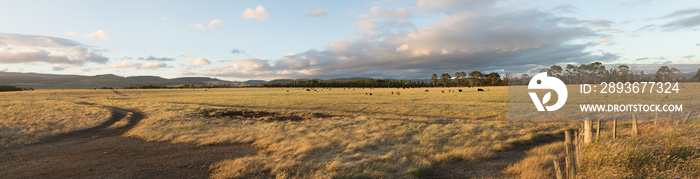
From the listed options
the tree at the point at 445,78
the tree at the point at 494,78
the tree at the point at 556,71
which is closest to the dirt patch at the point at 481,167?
the tree at the point at 556,71

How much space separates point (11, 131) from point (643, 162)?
28.7 meters

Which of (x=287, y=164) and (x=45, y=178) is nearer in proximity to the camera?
(x=45, y=178)

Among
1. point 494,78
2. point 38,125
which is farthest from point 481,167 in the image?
point 494,78

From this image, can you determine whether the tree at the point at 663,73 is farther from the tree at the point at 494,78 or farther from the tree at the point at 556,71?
the tree at the point at 494,78

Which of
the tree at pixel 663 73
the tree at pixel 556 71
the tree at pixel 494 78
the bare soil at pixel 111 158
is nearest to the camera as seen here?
the bare soil at pixel 111 158

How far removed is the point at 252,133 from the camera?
16109 mm

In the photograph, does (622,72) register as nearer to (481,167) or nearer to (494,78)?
(481,167)

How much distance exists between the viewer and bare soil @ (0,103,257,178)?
9398 millimetres

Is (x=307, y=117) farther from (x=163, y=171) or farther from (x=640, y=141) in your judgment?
(x=640, y=141)

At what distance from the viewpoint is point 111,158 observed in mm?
11359

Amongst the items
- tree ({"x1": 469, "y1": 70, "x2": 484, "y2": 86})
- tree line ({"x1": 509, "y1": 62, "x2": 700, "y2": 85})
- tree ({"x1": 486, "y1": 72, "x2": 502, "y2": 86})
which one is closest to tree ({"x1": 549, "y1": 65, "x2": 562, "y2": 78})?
tree line ({"x1": 509, "y1": 62, "x2": 700, "y2": 85})

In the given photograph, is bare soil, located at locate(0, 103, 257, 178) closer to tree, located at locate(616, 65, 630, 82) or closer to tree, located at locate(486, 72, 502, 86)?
tree, located at locate(616, 65, 630, 82)

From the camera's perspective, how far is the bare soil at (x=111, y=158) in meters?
9.40

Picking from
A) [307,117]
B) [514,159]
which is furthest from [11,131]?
[514,159]
